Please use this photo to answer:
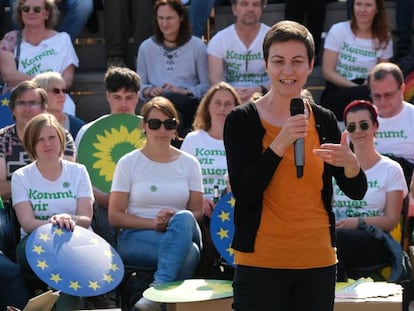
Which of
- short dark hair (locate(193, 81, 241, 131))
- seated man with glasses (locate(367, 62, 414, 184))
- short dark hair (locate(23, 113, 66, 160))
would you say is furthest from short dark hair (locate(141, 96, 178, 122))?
seated man with glasses (locate(367, 62, 414, 184))

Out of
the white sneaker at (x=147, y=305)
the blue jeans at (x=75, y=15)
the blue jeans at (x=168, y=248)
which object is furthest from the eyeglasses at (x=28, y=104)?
the blue jeans at (x=75, y=15)

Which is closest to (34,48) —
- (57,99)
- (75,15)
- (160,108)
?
(75,15)

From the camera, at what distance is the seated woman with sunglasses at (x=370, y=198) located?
22.1 ft

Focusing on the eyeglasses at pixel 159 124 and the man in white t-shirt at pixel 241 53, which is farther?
the man in white t-shirt at pixel 241 53

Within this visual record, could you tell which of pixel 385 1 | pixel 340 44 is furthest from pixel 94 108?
pixel 385 1

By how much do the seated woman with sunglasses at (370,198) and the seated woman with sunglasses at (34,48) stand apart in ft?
9.78

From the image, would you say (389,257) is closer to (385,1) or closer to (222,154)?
(222,154)

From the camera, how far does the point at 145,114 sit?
23.2ft

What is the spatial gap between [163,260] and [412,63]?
3520 mm

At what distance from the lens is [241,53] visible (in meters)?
9.01

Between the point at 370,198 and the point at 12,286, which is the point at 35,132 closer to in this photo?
the point at 12,286

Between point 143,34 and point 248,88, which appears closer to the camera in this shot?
point 248,88

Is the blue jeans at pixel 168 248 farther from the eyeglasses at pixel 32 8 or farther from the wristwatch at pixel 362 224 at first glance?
the eyeglasses at pixel 32 8

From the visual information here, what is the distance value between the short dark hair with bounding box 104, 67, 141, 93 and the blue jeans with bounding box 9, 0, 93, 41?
184 cm
